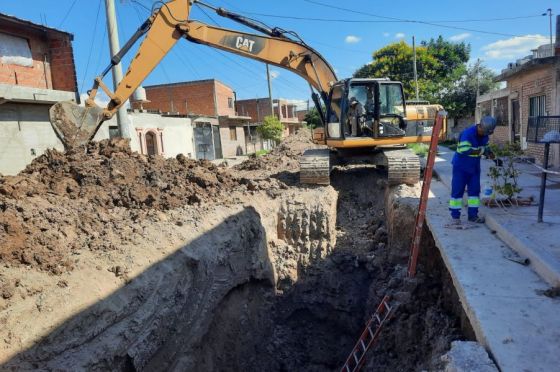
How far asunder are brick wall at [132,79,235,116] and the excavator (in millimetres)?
21003

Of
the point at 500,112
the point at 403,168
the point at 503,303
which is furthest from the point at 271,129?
the point at 503,303

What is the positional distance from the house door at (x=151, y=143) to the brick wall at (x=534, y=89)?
47.8 feet

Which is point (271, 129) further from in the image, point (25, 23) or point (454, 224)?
point (454, 224)

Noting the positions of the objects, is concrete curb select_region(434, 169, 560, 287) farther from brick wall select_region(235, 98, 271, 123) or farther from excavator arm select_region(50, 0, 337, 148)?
brick wall select_region(235, 98, 271, 123)

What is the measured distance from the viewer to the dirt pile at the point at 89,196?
4.56 m

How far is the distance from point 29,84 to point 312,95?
8.92m

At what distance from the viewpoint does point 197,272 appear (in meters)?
5.45

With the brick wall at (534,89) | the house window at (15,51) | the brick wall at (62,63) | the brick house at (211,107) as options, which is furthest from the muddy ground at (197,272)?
the brick house at (211,107)

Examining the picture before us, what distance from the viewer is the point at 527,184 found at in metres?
8.11

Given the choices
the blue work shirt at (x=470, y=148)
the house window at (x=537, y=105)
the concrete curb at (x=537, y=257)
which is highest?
the house window at (x=537, y=105)

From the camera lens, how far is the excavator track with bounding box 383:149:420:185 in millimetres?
8297

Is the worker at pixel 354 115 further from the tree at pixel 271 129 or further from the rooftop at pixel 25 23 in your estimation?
the tree at pixel 271 129

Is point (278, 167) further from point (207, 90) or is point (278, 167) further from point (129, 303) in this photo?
point (207, 90)

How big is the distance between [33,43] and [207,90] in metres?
17.5
